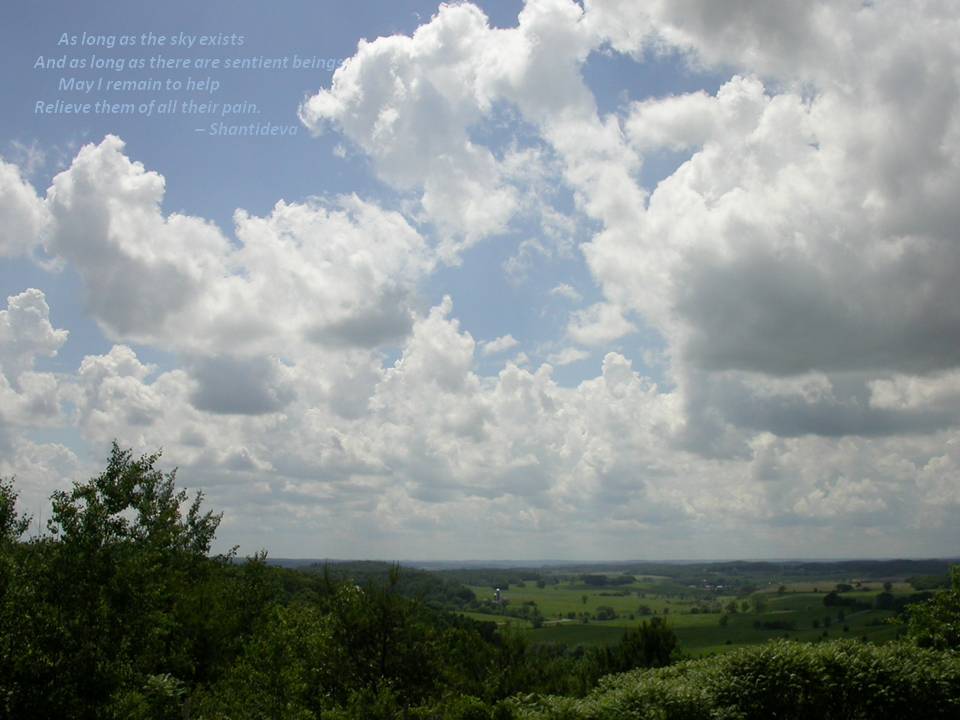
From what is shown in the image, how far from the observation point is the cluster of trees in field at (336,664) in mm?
15477

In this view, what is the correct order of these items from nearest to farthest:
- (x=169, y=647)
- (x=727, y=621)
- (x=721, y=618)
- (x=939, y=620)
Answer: (x=169, y=647) → (x=939, y=620) → (x=727, y=621) → (x=721, y=618)

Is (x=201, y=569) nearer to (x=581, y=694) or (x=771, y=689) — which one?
(x=581, y=694)

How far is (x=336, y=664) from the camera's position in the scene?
17.8 m

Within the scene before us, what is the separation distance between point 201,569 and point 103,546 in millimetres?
23068

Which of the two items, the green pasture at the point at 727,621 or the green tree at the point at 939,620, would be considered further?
the green pasture at the point at 727,621

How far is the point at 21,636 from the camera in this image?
50.0 feet

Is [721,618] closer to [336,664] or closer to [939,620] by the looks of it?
[939,620]

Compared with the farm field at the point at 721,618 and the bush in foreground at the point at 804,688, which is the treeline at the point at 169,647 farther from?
the farm field at the point at 721,618

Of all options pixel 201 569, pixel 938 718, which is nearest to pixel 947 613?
pixel 938 718

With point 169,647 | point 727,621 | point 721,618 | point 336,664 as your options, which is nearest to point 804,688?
point 336,664

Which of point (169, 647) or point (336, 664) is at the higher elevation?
point (336, 664)

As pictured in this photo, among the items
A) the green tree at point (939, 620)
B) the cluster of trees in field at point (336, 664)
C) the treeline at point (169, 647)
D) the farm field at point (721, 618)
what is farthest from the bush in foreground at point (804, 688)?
the farm field at point (721, 618)

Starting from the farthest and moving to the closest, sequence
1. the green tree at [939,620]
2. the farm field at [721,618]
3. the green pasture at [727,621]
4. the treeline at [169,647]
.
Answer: the farm field at [721,618]
the green pasture at [727,621]
the green tree at [939,620]
the treeline at [169,647]

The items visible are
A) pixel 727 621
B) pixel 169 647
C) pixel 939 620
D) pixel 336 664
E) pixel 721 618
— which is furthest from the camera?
pixel 721 618
